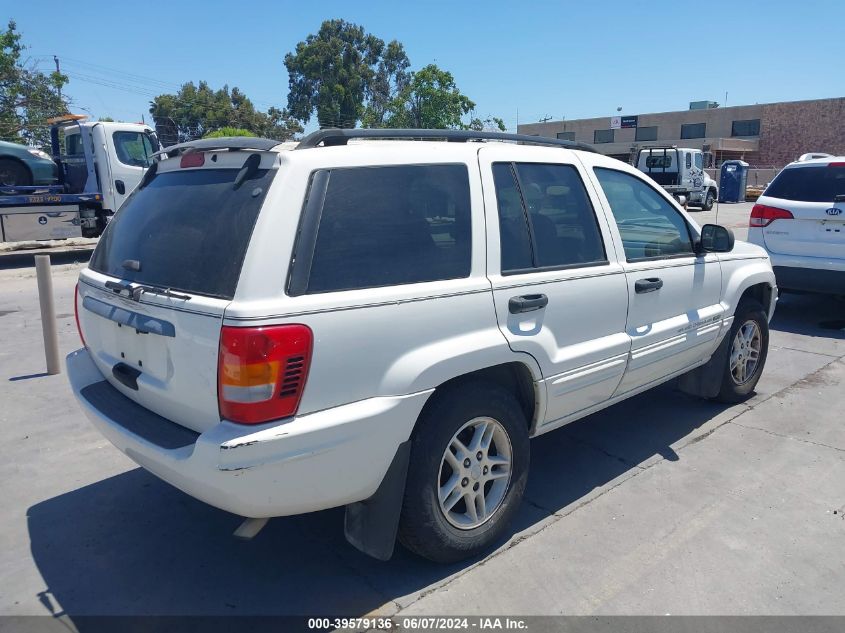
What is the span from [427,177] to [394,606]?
1914 millimetres

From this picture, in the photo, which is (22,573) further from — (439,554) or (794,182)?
(794,182)

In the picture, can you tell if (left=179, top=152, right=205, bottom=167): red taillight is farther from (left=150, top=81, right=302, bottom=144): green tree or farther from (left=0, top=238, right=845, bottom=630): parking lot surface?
(left=150, top=81, right=302, bottom=144): green tree

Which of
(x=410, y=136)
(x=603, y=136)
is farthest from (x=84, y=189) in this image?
(x=603, y=136)

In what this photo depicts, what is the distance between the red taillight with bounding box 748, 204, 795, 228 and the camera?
A: 7.79m

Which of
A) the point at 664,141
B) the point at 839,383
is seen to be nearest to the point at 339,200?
the point at 839,383

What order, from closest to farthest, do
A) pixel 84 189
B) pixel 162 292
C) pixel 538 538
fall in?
pixel 162 292
pixel 538 538
pixel 84 189

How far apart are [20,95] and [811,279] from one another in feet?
104

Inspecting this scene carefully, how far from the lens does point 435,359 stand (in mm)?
2770

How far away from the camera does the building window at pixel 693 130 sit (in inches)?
2047

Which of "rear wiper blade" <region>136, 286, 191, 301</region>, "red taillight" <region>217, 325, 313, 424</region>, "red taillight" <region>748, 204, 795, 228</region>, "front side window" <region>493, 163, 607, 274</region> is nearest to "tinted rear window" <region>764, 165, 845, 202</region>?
"red taillight" <region>748, 204, 795, 228</region>

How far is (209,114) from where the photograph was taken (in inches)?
2447

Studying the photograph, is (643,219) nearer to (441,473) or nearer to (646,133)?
(441,473)

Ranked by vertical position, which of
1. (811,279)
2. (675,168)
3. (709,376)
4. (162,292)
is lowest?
(709,376)

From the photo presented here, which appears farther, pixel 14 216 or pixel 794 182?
pixel 14 216
